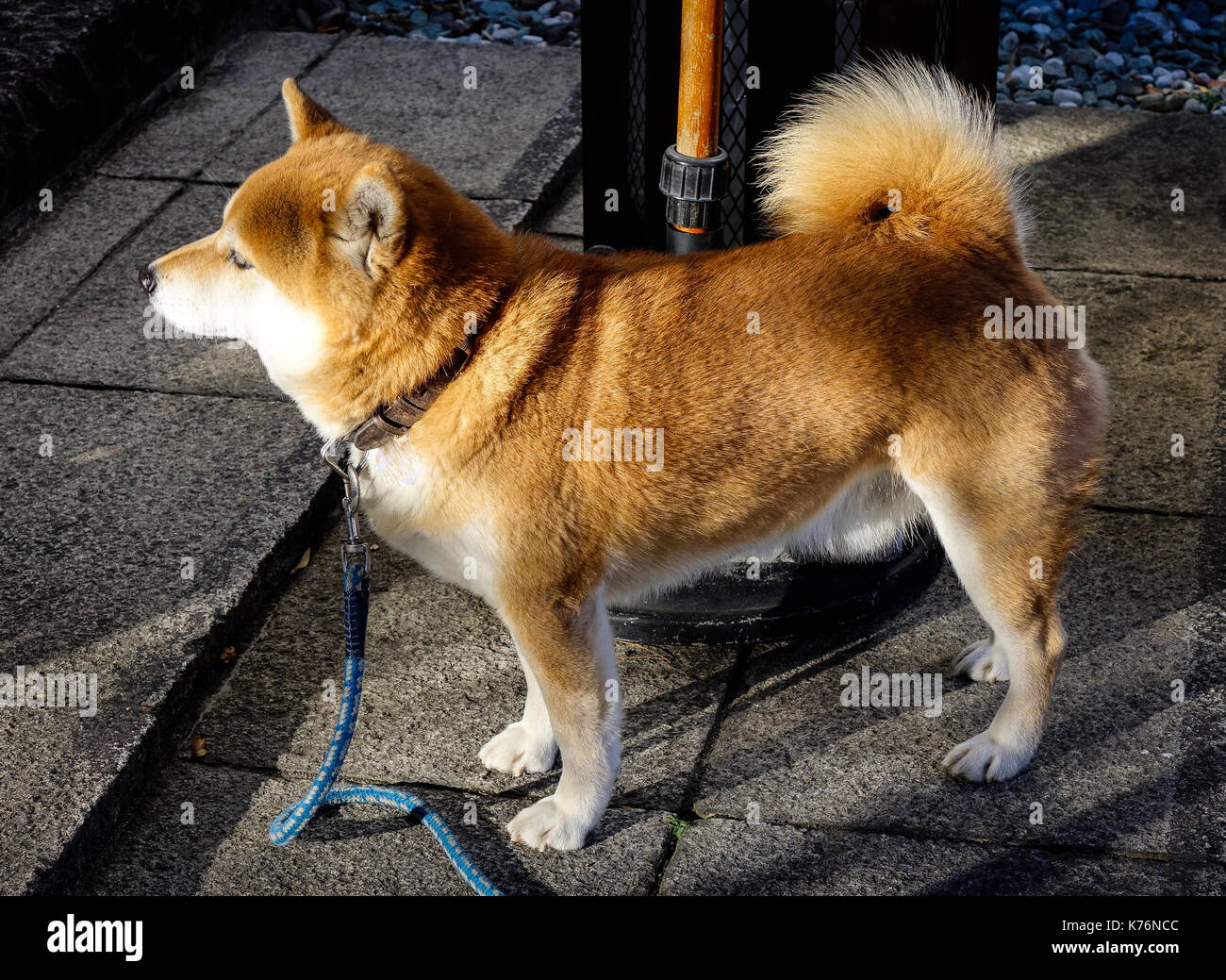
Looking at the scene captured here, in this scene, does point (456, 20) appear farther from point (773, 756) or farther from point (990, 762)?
point (990, 762)

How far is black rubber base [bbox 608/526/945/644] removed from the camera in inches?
135

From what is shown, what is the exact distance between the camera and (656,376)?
265 centimetres

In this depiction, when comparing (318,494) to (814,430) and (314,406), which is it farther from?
(814,430)

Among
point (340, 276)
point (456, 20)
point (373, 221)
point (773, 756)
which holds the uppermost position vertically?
point (373, 221)

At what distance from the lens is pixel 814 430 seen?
8.94 feet

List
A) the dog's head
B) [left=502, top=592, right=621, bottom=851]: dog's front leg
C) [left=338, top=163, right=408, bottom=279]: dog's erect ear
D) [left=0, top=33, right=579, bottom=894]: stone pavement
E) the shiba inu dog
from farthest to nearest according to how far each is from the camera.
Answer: [left=0, top=33, right=579, bottom=894]: stone pavement
[left=502, top=592, right=621, bottom=851]: dog's front leg
the shiba inu dog
the dog's head
[left=338, top=163, right=408, bottom=279]: dog's erect ear

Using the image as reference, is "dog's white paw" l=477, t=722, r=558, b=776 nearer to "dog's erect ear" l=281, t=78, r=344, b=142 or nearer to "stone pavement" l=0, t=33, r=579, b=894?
"stone pavement" l=0, t=33, r=579, b=894

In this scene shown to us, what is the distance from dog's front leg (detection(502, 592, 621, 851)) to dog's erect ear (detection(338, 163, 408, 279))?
76cm

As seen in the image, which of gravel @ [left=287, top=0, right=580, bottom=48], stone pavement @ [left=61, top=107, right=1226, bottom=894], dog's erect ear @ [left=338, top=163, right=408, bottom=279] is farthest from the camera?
gravel @ [left=287, top=0, right=580, bottom=48]

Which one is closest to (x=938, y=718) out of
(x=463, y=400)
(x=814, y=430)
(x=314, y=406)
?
(x=814, y=430)

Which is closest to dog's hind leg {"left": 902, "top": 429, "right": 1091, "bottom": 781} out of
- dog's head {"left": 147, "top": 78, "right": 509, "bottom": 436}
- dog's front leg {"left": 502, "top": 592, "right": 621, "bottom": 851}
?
dog's front leg {"left": 502, "top": 592, "right": 621, "bottom": 851}

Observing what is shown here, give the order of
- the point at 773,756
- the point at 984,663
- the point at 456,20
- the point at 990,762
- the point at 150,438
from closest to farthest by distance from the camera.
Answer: the point at 990,762 < the point at 773,756 < the point at 984,663 < the point at 150,438 < the point at 456,20

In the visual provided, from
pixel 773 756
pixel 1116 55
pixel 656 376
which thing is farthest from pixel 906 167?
pixel 1116 55

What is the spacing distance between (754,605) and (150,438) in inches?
80.6
